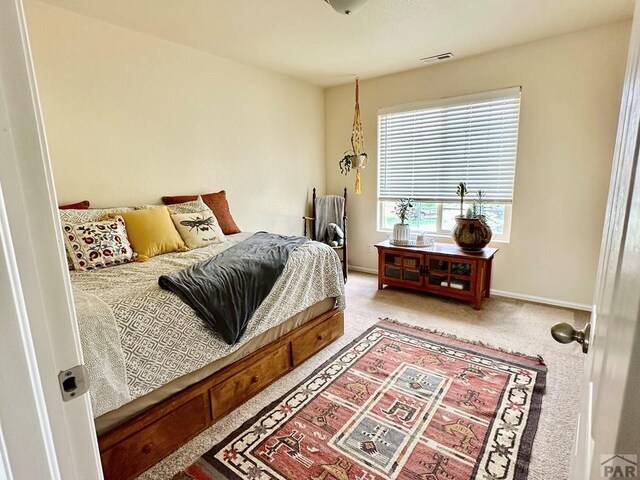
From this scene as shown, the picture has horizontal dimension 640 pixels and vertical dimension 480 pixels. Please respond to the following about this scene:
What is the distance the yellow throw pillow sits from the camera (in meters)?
2.28

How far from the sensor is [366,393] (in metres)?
1.99

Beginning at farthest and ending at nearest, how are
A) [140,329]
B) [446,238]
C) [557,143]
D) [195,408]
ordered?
1. [446,238]
2. [557,143]
3. [195,408]
4. [140,329]

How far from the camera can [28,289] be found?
0.47 m

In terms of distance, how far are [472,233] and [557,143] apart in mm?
1098

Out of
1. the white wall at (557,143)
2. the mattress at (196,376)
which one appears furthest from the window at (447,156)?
the mattress at (196,376)

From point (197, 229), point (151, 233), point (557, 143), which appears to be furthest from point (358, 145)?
point (151, 233)

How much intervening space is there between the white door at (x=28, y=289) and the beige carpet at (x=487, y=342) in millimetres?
1259

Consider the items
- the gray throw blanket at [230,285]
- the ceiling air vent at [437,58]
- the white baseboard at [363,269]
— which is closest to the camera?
the gray throw blanket at [230,285]

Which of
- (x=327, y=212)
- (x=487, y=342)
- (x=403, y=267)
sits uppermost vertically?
(x=327, y=212)

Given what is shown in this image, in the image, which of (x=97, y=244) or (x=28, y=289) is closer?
(x=28, y=289)

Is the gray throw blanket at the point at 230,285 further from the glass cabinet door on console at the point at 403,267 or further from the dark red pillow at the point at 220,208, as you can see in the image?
the glass cabinet door on console at the point at 403,267

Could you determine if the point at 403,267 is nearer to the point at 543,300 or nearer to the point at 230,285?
the point at 543,300

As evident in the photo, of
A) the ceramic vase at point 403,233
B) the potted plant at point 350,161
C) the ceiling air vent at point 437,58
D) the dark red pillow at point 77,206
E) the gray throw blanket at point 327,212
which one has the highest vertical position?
the ceiling air vent at point 437,58

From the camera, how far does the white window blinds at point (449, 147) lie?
3.32 m
